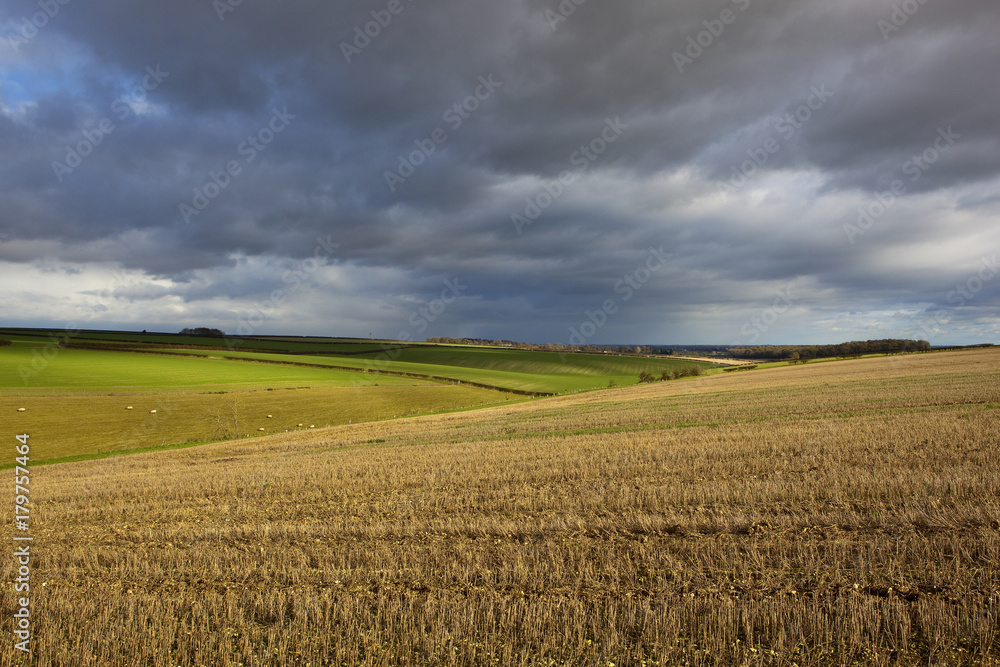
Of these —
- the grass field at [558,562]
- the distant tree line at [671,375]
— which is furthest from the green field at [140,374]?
the grass field at [558,562]

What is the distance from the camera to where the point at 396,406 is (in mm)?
56562

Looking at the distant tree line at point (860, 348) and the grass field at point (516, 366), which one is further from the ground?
the distant tree line at point (860, 348)

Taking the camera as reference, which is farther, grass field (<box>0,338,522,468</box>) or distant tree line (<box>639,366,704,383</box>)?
distant tree line (<box>639,366,704,383</box>)

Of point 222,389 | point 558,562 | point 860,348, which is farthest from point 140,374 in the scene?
point 860,348

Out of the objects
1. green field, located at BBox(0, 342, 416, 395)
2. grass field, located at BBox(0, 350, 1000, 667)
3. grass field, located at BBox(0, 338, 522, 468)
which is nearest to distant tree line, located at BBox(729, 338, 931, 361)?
grass field, located at BBox(0, 338, 522, 468)

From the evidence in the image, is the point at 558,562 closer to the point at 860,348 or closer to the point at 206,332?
the point at 860,348

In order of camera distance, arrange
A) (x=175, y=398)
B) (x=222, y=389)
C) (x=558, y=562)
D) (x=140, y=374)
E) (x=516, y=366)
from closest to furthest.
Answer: (x=558, y=562) → (x=175, y=398) → (x=222, y=389) → (x=140, y=374) → (x=516, y=366)

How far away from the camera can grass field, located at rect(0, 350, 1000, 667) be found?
5191 millimetres

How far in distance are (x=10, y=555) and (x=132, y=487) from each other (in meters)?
6.99

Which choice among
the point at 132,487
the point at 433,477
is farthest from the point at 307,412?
the point at 433,477

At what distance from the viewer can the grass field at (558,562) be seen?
5.19m

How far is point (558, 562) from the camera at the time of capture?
7227 mm

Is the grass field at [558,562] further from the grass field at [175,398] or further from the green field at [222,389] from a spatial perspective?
the green field at [222,389]

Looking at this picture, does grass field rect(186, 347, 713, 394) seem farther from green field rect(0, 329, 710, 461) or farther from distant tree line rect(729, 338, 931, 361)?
distant tree line rect(729, 338, 931, 361)
